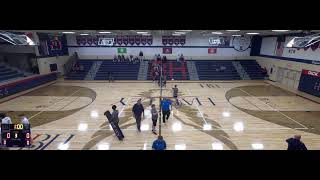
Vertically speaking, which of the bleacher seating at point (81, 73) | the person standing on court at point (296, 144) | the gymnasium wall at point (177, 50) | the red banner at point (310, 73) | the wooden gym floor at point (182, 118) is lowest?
the wooden gym floor at point (182, 118)

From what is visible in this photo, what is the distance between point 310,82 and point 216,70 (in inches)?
439

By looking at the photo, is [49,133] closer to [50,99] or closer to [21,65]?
[50,99]

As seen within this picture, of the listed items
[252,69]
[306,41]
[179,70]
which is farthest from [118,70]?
[306,41]

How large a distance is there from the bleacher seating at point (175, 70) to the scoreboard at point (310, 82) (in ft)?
38.8

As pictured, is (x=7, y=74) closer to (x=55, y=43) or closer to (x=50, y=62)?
(x=50, y=62)

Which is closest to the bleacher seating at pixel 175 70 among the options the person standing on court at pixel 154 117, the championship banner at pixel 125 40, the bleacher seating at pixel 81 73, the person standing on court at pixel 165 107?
the championship banner at pixel 125 40

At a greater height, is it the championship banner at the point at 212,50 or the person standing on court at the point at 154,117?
the championship banner at the point at 212,50

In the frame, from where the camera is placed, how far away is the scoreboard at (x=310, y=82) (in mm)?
Result: 17203

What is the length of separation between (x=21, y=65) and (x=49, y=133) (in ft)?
55.7

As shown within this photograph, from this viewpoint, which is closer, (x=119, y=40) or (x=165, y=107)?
(x=165, y=107)

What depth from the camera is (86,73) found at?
26609mm

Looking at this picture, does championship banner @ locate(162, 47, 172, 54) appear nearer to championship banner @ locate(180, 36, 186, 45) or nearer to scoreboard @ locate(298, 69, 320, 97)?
championship banner @ locate(180, 36, 186, 45)

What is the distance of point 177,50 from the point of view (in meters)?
29.5

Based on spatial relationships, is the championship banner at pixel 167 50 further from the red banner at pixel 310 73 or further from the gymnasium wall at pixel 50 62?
the red banner at pixel 310 73
